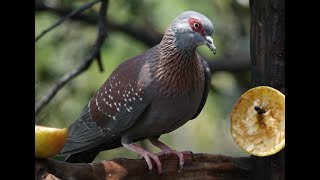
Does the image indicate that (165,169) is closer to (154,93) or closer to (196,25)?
(154,93)

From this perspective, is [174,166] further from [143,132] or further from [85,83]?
[85,83]

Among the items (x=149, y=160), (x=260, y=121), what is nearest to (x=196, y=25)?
(x=260, y=121)

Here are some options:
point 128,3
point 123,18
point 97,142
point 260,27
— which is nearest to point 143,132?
point 97,142

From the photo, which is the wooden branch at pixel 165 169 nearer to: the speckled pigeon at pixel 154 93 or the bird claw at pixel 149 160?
the bird claw at pixel 149 160

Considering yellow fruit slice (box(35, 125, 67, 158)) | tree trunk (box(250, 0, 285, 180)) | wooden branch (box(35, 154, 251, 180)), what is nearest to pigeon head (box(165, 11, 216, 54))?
tree trunk (box(250, 0, 285, 180))

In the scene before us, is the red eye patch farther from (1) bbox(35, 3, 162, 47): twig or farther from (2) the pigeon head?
(1) bbox(35, 3, 162, 47): twig
